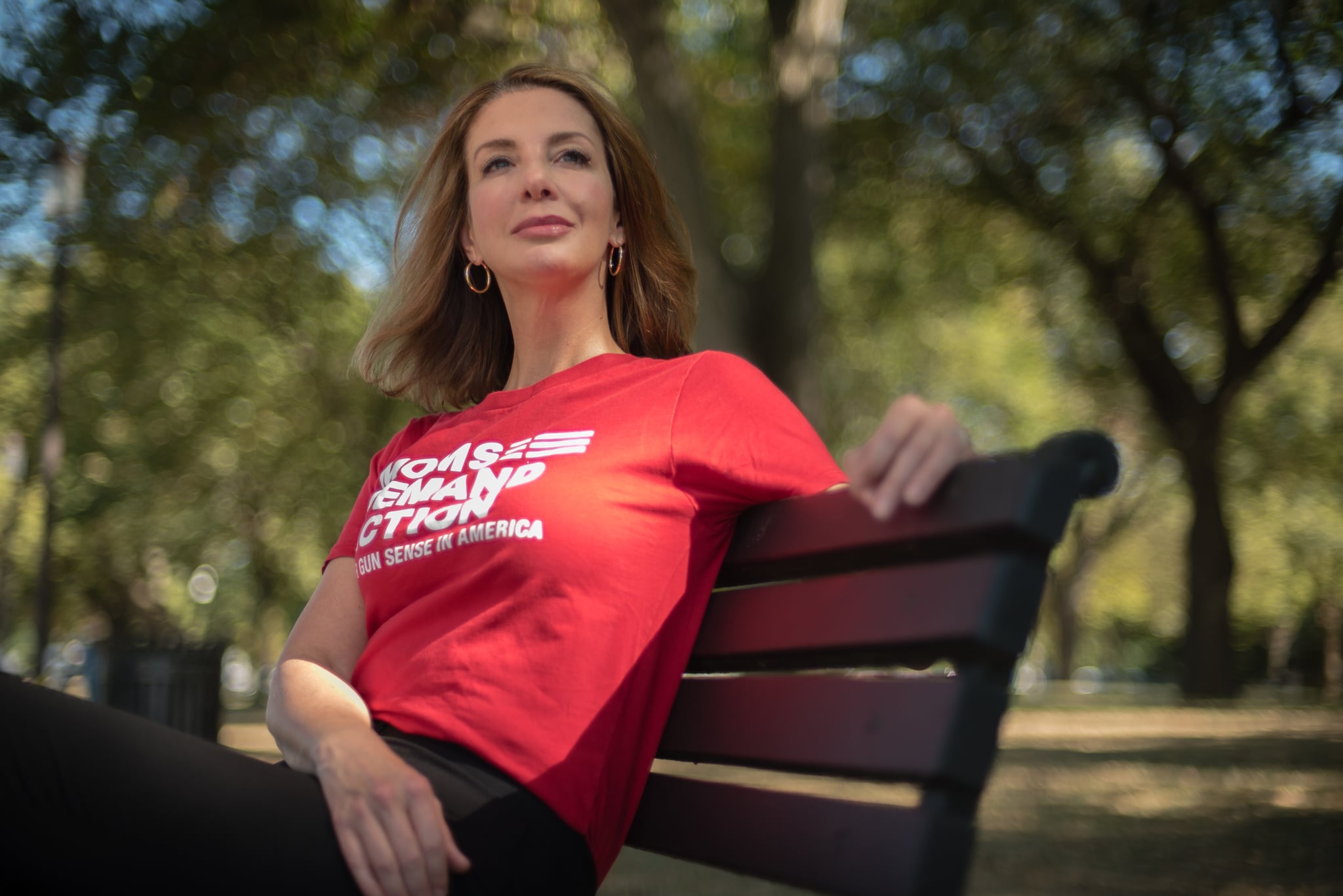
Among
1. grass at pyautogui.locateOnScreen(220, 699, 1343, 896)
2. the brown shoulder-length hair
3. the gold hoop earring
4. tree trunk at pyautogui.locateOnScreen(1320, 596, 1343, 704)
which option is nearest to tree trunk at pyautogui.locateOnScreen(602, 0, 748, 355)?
grass at pyautogui.locateOnScreen(220, 699, 1343, 896)

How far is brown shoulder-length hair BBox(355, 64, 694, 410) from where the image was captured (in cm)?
289

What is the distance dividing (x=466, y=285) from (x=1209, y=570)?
15682 millimetres

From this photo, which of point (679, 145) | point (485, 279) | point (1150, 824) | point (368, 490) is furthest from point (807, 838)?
point (679, 145)

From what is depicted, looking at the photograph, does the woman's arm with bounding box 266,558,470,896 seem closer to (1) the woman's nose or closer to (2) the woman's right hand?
(2) the woman's right hand

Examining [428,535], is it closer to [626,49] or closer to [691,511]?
[691,511]

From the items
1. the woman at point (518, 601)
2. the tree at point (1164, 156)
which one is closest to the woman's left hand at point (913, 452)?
the woman at point (518, 601)

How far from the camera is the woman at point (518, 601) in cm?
166

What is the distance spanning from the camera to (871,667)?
69.1 inches

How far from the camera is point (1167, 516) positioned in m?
38.4

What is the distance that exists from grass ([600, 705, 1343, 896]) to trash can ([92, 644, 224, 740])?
5209 millimetres

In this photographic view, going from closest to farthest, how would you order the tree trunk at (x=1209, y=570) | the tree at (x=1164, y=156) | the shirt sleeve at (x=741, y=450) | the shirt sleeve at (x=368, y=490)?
the shirt sleeve at (x=741, y=450), the shirt sleeve at (x=368, y=490), the tree at (x=1164, y=156), the tree trunk at (x=1209, y=570)

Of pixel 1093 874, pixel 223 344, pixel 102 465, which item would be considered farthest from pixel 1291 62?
pixel 102 465

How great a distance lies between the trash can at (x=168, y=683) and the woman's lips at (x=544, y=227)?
8.18 meters

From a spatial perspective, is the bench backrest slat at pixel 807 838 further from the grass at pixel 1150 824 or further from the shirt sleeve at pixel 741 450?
the grass at pixel 1150 824
